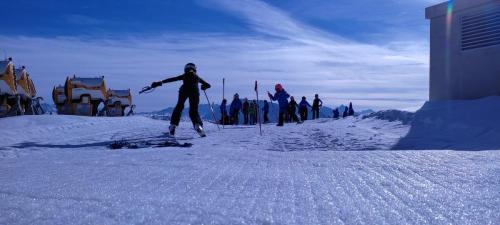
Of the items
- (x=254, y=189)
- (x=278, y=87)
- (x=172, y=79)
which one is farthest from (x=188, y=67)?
(x=278, y=87)

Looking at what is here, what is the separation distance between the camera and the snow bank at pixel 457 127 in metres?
9.24

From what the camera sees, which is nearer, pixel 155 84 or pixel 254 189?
pixel 254 189

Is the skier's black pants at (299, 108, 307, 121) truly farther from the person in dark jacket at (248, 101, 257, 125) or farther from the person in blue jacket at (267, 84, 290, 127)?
the person in blue jacket at (267, 84, 290, 127)

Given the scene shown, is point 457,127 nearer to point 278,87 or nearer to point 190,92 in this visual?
point 190,92

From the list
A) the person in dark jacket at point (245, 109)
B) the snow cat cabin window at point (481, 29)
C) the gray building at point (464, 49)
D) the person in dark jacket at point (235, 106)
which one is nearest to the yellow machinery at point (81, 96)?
the person in dark jacket at point (235, 106)

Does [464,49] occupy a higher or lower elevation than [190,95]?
higher

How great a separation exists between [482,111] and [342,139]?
4.88m

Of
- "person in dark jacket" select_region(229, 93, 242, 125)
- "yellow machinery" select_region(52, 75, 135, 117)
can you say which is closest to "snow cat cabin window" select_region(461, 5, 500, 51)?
"person in dark jacket" select_region(229, 93, 242, 125)

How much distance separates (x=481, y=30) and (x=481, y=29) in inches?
1.6

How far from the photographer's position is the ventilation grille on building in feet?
53.0

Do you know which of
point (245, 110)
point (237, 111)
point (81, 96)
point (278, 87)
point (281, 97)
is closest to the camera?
point (281, 97)

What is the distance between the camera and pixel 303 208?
107 inches

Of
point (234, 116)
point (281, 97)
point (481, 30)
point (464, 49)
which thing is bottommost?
point (234, 116)

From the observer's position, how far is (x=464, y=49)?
17.3 metres
